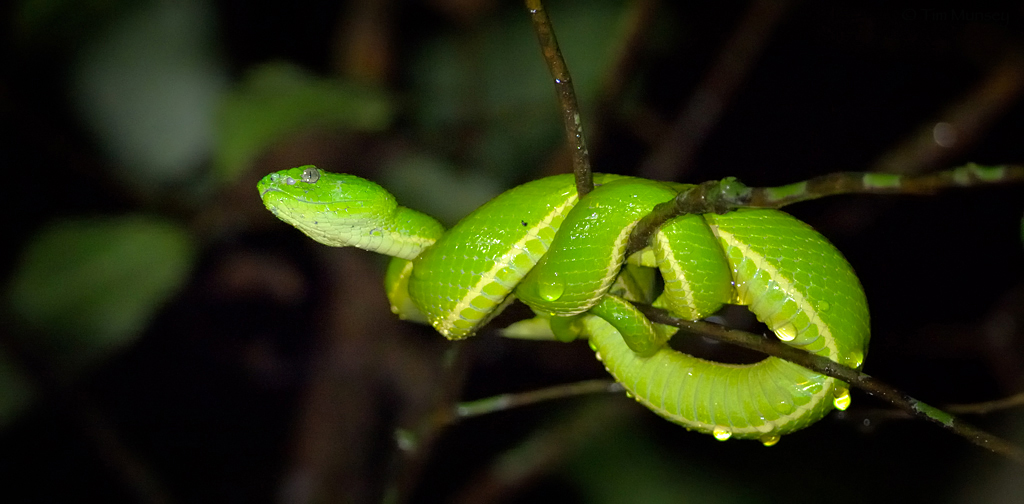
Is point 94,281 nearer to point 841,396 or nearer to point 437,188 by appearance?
point 437,188

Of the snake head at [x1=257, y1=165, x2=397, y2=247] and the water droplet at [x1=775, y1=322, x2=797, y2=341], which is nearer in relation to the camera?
the water droplet at [x1=775, y1=322, x2=797, y2=341]

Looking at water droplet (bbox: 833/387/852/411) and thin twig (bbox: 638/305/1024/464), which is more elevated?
thin twig (bbox: 638/305/1024/464)

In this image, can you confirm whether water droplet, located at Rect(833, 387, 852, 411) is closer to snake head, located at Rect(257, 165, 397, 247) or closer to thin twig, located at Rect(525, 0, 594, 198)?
thin twig, located at Rect(525, 0, 594, 198)

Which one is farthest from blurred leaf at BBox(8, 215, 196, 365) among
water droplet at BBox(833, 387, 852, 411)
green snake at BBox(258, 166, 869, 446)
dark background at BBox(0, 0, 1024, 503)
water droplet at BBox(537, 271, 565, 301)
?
water droplet at BBox(833, 387, 852, 411)

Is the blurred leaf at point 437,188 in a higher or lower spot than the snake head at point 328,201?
lower

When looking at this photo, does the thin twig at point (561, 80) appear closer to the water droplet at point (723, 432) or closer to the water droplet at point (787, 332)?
the water droplet at point (787, 332)

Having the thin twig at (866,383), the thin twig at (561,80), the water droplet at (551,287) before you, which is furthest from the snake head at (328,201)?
the thin twig at (866,383)
